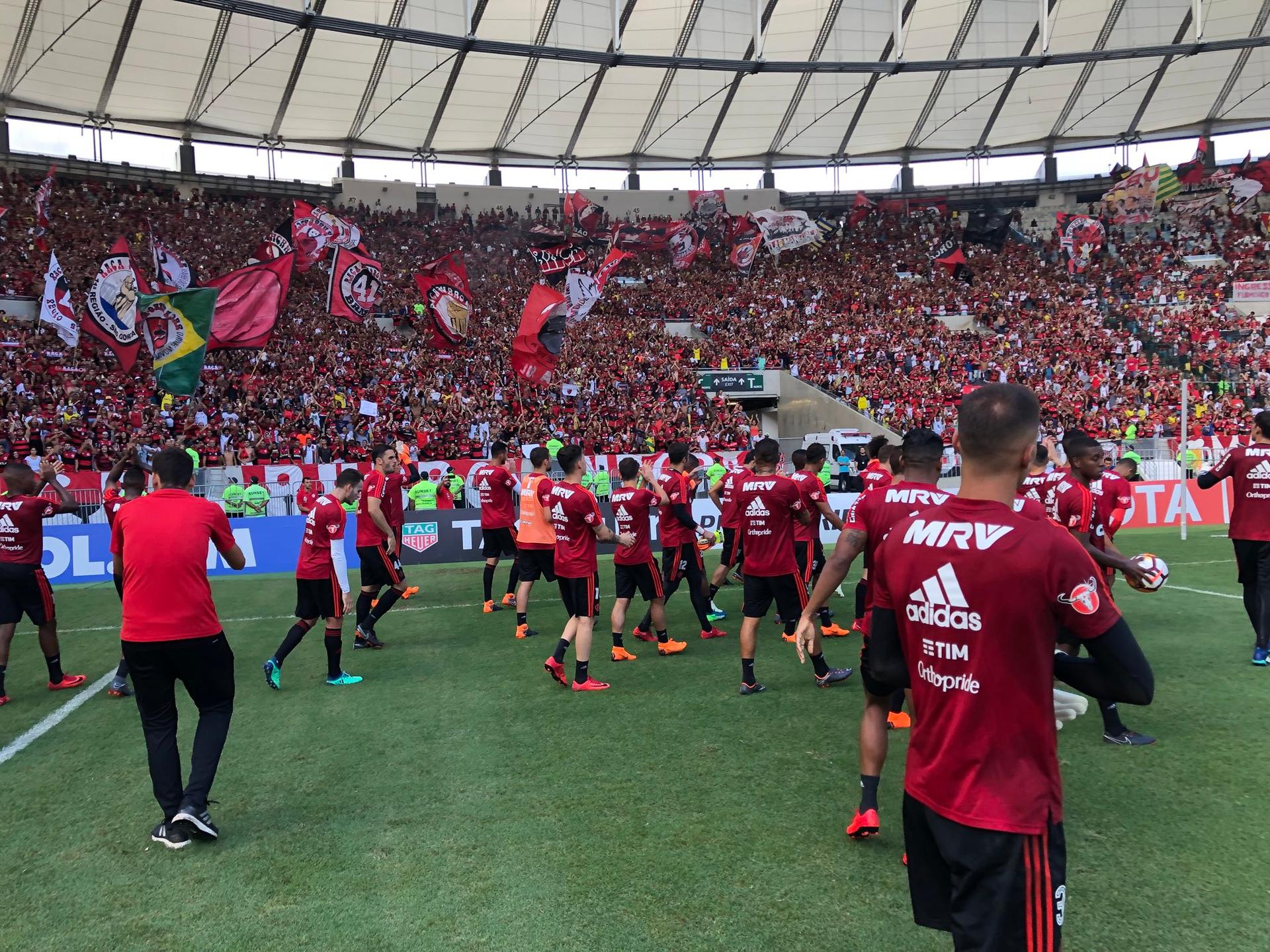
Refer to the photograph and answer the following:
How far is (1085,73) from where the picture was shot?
1631 inches

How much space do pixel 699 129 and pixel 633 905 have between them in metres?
43.7

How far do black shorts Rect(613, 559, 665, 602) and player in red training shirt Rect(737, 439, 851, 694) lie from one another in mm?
1793

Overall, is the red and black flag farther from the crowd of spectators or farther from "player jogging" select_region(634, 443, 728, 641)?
"player jogging" select_region(634, 443, 728, 641)

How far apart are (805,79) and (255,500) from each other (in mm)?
32930

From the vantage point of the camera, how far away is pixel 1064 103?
1711 inches

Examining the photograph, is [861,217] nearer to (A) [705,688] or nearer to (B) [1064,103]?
(B) [1064,103]

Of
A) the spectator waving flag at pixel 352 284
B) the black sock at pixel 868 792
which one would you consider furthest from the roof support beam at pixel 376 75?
the black sock at pixel 868 792

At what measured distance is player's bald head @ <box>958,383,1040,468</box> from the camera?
2.34 m

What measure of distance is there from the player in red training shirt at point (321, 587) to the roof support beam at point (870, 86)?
114ft

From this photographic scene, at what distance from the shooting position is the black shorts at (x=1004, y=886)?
222 cm

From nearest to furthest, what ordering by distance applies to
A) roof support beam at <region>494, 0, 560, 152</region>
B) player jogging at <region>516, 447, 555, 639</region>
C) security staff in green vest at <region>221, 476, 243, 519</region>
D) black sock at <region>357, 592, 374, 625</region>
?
black sock at <region>357, 592, 374, 625</region> → player jogging at <region>516, 447, 555, 639</region> → security staff in green vest at <region>221, 476, 243, 519</region> → roof support beam at <region>494, 0, 560, 152</region>

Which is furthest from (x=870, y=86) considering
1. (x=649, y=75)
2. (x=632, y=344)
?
(x=632, y=344)

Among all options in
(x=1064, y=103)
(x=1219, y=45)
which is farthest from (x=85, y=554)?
(x=1064, y=103)

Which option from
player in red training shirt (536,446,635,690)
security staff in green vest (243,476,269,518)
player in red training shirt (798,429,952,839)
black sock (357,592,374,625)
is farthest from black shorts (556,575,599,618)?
security staff in green vest (243,476,269,518)
